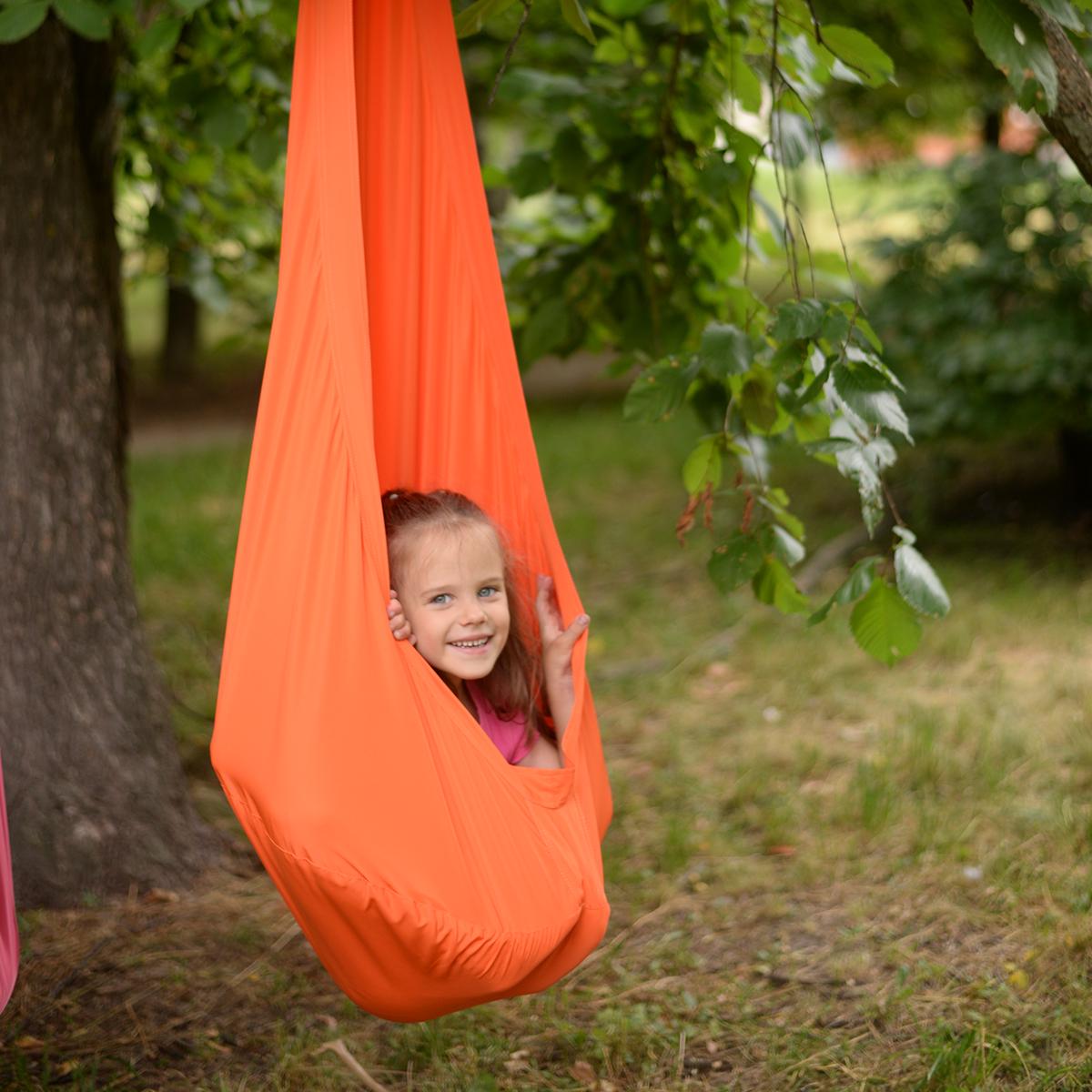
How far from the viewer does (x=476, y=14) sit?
1873mm

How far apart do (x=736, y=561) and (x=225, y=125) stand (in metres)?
1.29

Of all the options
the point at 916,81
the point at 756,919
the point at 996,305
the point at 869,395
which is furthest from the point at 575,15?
the point at 916,81

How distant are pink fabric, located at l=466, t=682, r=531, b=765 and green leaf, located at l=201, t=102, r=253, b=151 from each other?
115 cm

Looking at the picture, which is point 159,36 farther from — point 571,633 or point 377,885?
point 377,885

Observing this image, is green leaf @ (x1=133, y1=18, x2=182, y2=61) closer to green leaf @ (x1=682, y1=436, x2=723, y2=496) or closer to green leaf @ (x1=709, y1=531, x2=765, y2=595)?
green leaf @ (x1=682, y1=436, x2=723, y2=496)

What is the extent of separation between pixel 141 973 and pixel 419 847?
944mm

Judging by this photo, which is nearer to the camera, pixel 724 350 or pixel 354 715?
pixel 354 715

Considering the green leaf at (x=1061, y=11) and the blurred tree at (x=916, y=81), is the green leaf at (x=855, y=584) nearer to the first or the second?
the green leaf at (x=1061, y=11)

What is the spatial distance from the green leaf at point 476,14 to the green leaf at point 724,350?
1.83 feet

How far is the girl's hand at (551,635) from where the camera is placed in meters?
2.02

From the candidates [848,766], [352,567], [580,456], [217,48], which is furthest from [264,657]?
[580,456]

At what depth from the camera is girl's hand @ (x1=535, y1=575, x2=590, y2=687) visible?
2020 millimetres

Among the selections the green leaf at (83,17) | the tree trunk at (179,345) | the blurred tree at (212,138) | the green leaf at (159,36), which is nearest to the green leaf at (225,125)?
the blurred tree at (212,138)

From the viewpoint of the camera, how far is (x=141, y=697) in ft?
8.69
